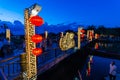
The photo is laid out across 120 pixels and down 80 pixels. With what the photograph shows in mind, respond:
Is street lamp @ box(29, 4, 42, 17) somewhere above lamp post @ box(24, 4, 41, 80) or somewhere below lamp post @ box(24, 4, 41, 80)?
above

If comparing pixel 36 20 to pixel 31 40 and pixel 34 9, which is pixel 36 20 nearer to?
pixel 34 9

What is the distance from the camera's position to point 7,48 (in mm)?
21203

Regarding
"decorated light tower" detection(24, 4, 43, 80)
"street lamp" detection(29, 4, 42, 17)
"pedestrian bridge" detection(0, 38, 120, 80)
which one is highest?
"street lamp" detection(29, 4, 42, 17)

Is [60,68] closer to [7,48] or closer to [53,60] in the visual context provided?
[53,60]

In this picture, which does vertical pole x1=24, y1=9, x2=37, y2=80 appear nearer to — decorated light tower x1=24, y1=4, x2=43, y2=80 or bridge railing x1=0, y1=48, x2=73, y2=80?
decorated light tower x1=24, y1=4, x2=43, y2=80

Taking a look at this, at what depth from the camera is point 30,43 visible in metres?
10.2

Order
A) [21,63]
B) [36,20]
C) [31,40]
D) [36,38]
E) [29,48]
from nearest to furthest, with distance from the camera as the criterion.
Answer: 1. [36,20]
2. [36,38]
3. [31,40]
4. [29,48]
5. [21,63]

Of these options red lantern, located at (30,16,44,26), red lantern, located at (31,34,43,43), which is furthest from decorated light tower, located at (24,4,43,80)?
red lantern, located at (30,16,44,26)

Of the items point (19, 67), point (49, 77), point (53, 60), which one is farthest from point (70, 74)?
point (19, 67)

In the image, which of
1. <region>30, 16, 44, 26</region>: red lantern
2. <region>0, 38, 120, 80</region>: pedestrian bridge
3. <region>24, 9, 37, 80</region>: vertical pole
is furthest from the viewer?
<region>24, 9, 37, 80</region>: vertical pole

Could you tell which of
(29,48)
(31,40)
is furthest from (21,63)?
(31,40)

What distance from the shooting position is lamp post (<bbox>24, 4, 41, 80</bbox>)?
993 cm

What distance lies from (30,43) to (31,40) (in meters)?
0.16

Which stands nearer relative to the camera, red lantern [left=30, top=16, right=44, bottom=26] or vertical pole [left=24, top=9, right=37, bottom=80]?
red lantern [left=30, top=16, right=44, bottom=26]
